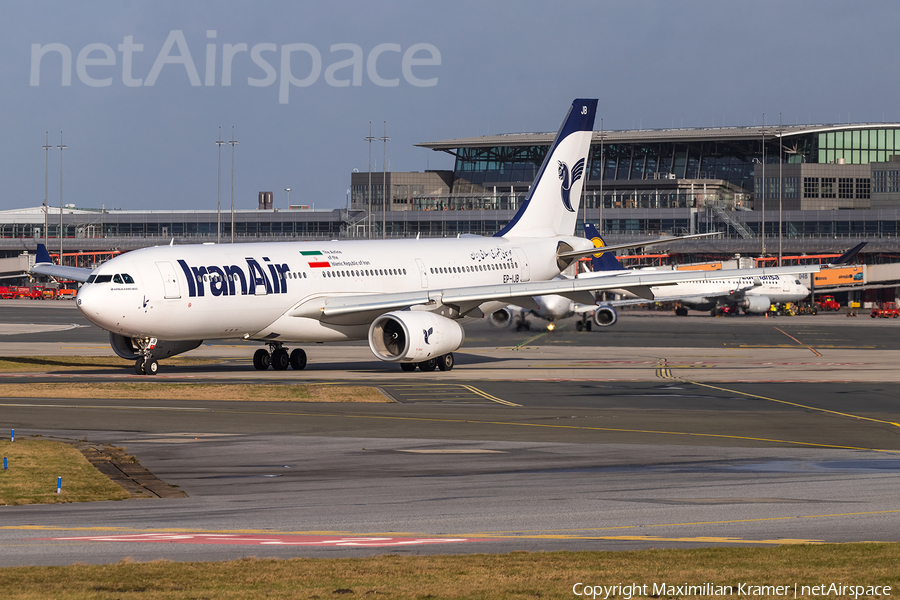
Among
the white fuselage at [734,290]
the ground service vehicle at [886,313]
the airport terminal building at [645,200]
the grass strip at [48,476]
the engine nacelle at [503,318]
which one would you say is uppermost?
the airport terminal building at [645,200]

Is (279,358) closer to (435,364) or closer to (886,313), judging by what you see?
(435,364)

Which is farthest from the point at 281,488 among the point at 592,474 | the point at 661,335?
the point at 661,335

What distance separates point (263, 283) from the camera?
3847 centimetres

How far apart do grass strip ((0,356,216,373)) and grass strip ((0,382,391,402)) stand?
8378 mm

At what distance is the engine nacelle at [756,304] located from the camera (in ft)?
317

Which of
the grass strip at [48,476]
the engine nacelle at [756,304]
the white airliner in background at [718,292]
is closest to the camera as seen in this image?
the grass strip at [48,476]

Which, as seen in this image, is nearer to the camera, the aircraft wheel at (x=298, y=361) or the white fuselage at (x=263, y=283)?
the white fuselage at (x=263, y=283)

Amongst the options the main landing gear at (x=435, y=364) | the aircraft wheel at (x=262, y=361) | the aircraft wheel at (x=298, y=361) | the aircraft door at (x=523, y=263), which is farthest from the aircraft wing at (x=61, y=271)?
the aircraft door at (x=523, y=263)

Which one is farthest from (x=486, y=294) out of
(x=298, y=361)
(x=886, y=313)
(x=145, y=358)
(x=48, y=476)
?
(x=886, y=313)

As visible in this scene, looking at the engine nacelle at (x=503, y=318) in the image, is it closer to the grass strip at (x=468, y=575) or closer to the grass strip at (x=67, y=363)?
the grass strip at (x=67, y=363)

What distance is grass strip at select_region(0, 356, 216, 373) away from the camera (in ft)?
138

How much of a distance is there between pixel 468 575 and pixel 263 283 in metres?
28.3

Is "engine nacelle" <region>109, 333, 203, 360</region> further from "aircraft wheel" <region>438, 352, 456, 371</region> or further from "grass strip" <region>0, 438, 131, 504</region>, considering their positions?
"grass strip" <region>0, 438, 131, 504</region>

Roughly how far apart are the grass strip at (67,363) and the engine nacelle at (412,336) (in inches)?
403
